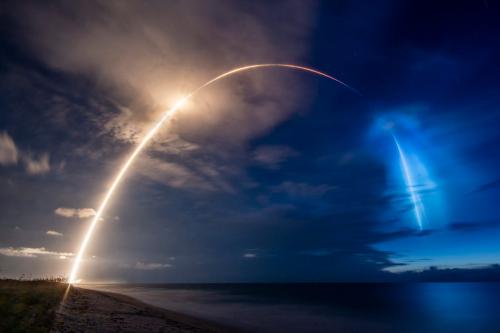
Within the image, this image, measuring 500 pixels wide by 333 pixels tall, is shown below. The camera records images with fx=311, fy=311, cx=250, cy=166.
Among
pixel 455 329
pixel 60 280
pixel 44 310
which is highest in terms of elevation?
pixel 60 280

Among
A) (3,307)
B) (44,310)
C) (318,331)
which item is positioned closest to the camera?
(3,307)

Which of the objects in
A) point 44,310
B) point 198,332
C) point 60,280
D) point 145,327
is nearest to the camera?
point 44,310

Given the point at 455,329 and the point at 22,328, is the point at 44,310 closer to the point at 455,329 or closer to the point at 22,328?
the point at 22,328

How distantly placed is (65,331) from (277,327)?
3077 cm

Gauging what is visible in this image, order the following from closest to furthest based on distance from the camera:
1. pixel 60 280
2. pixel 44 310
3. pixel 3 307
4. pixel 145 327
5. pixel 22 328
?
pixel 22 328 → pixel 3 307 → pixel 44 310 → pixel 145 327 → pixel 60 280

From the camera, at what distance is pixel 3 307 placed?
2081 cm

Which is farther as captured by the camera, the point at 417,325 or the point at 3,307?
the point at 417,325

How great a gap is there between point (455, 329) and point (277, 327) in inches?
1158

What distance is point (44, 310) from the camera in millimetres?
23406

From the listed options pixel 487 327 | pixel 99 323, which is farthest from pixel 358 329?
pixel 99 323

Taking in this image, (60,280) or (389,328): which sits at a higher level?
(60,280)

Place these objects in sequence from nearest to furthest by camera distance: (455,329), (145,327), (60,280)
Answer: (145,327)
(455,329)
(60,280)

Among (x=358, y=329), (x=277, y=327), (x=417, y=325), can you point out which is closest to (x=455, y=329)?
(x=417, y=325)

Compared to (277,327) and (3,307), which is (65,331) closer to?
(3,307)
